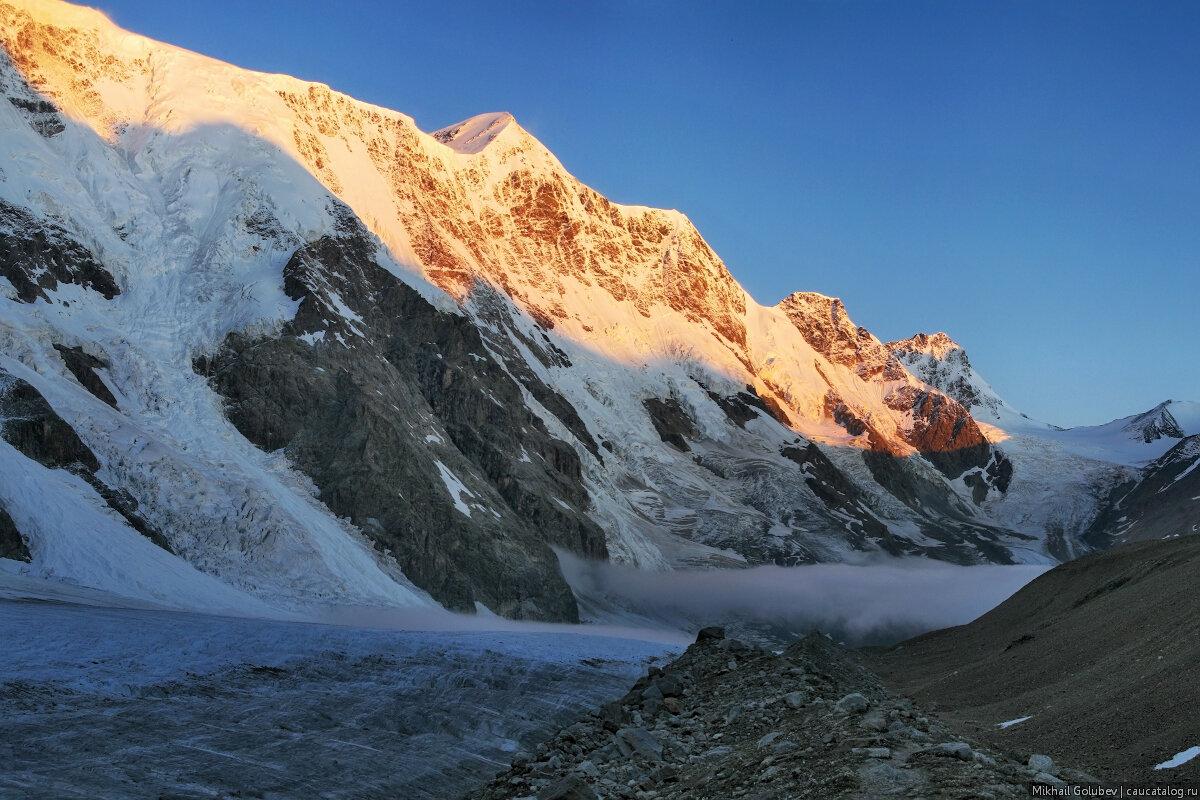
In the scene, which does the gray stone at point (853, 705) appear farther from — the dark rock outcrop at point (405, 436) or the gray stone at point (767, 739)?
the dark rock outcrop at point (405, 436)

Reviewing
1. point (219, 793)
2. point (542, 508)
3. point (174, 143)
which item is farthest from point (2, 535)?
point (174, 143)

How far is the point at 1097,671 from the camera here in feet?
78.2

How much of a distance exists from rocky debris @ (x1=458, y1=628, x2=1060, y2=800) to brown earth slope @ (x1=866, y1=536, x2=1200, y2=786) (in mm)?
1434

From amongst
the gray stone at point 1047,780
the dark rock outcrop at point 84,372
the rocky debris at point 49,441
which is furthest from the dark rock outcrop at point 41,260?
the gray stone at point 1047,780

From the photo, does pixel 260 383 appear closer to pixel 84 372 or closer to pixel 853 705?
pixel 84 372

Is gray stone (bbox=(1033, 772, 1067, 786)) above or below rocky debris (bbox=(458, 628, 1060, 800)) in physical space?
above

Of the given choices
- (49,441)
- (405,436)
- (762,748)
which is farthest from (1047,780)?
(405,436)

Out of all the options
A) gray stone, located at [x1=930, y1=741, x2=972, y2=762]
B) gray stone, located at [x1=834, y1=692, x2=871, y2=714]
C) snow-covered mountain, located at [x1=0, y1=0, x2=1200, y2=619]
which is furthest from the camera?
snow-covered mountain, located at [x1=0, y1=0, x2=1200, y2=619]

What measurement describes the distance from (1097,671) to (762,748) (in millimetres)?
7839

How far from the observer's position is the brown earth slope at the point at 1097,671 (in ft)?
60.1

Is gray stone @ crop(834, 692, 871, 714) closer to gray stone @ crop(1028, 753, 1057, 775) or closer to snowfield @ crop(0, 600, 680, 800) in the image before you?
gray stone @ crop(1028, 753, 1057, 775)

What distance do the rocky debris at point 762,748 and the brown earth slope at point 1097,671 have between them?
1.43m

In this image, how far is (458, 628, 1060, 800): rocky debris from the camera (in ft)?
56.0

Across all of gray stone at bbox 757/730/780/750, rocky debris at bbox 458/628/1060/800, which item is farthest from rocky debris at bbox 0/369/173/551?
gray stone at bbox 757/730/780/750
